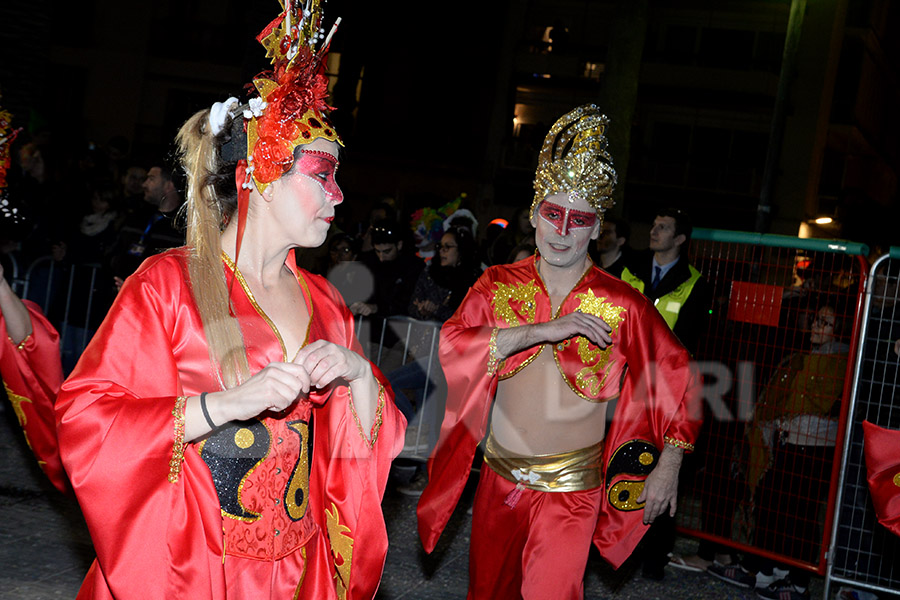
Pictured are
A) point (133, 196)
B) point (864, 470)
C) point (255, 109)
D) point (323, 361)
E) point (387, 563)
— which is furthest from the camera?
point (133, 196)

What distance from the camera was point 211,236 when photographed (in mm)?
2492

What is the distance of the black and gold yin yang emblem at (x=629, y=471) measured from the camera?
3861mm

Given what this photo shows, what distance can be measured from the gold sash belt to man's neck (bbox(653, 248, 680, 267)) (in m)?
2.41

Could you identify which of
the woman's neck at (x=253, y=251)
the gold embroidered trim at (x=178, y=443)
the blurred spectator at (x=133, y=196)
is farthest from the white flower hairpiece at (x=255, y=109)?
the blurred spectator at (x=133, y=196)

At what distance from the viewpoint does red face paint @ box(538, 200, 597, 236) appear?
12.6 feet

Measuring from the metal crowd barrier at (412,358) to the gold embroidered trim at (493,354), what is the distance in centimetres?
287

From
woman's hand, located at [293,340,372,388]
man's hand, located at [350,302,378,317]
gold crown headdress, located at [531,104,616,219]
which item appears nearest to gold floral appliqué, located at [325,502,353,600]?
woman's hand, located at [293,340,372,388]

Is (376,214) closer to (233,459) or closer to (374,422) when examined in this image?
(374,422)

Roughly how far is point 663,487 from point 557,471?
480 millimetres

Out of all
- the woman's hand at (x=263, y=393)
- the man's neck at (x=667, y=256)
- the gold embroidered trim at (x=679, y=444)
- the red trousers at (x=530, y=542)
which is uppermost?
the man's neck at (x=667, y=256)

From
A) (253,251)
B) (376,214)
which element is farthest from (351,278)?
(253,251)

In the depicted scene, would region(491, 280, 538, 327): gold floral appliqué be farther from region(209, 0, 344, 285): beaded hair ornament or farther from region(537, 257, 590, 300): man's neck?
region(209, 0, 344, 285): beaded hair ornament

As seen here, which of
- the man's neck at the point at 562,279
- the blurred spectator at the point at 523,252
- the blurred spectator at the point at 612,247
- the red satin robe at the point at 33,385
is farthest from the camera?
the blurred spectator at the point at 612,247

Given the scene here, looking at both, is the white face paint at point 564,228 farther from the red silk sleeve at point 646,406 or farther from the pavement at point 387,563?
the pavement at point 387,563
